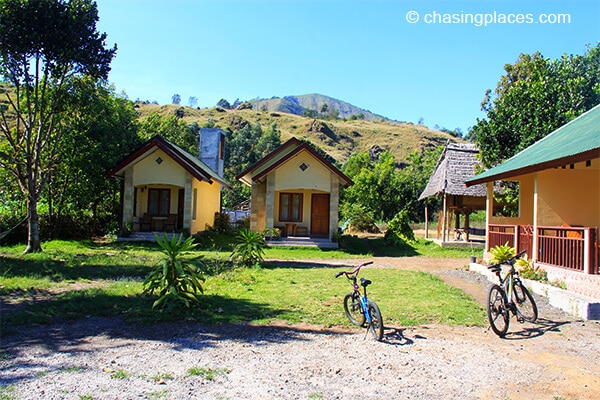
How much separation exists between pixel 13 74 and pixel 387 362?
16.6 meters

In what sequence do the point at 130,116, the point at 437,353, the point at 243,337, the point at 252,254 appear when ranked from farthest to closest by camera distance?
the point at 130,116 → the point at 252,254 → the point at 243,337 → the point at 437,353

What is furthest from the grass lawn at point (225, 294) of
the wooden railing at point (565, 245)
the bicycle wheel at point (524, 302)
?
the wooden railing at point (565, 245)

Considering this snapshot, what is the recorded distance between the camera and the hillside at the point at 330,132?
8669 centimetres

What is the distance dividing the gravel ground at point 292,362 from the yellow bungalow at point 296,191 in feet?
48.6

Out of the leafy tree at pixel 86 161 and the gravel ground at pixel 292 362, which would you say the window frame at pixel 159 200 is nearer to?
the leafy tree at pixel 86 161

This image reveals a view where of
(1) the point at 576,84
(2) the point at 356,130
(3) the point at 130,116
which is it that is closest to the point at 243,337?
(1) the point at 576,84

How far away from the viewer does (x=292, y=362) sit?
5.60 meters

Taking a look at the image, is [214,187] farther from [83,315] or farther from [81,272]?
[83,315]

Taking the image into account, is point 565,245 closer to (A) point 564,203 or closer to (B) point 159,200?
(A) point 564,203

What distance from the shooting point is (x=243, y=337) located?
6.62 metres

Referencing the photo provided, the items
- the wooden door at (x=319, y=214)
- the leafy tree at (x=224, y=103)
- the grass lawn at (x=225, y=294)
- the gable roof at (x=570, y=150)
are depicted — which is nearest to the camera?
the grass lawn at (x=225, y=294)

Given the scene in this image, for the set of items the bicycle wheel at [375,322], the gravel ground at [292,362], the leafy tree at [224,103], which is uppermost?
the leafy tree at [224,103]

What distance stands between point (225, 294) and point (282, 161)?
40.5ft

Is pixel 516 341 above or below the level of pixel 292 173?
below
